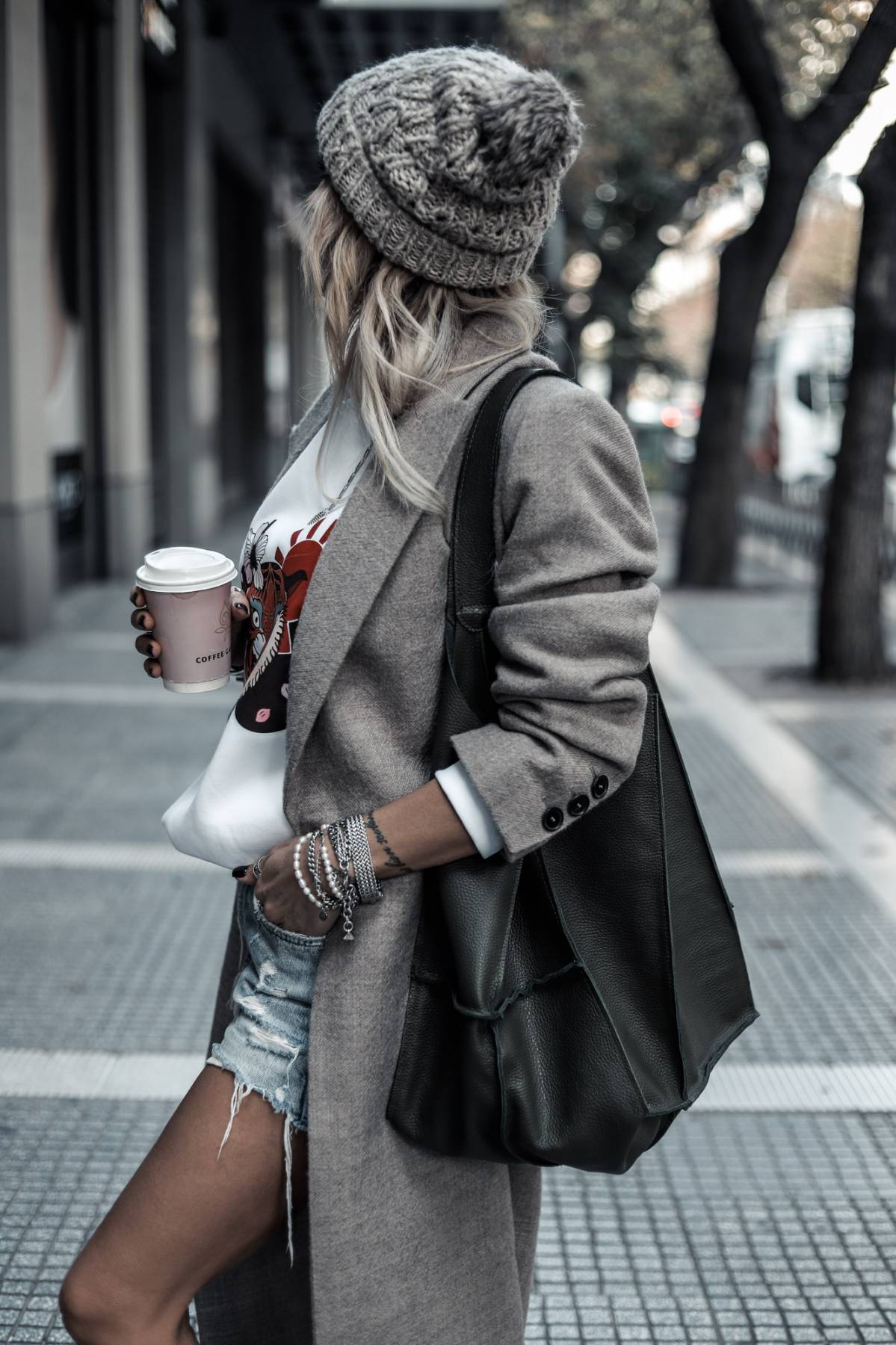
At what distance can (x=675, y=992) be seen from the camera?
1.58 m

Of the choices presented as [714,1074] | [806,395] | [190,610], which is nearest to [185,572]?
[190,610]

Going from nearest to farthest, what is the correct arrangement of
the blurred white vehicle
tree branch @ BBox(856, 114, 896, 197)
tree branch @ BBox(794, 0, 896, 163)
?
tree branch @ BBox(794, 0, 896, 163) → tree branch @ BBox(856, 114, 896, 197) → the blurred white vehicle

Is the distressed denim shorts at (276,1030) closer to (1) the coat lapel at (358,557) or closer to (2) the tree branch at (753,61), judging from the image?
(1) the coat lapel at (358,557)

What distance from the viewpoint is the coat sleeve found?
1.48 m

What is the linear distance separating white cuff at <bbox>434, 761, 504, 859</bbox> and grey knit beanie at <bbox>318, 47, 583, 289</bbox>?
543mm

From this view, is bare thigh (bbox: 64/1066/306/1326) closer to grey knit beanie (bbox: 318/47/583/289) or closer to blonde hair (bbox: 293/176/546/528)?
blonde hair (bbox: 293/176/546/528)

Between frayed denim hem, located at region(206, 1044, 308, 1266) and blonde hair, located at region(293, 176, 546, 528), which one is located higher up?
blonde hair, located at region(293, 176, 546, 528)

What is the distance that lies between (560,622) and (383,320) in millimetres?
402

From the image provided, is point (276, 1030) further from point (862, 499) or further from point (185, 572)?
point (862, 499)

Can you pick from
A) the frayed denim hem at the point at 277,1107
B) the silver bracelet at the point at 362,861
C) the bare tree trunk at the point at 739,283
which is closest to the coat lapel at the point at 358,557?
the silver bracelet at the point at 362,861

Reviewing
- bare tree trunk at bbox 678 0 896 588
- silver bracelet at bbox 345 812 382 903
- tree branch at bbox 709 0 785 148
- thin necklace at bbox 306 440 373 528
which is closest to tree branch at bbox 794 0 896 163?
bare tree trunk at bbox 678 0 896 588

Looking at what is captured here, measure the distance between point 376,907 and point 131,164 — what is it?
11360 mm

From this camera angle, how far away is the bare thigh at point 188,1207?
1.53 meters

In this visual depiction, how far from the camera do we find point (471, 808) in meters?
1.52
